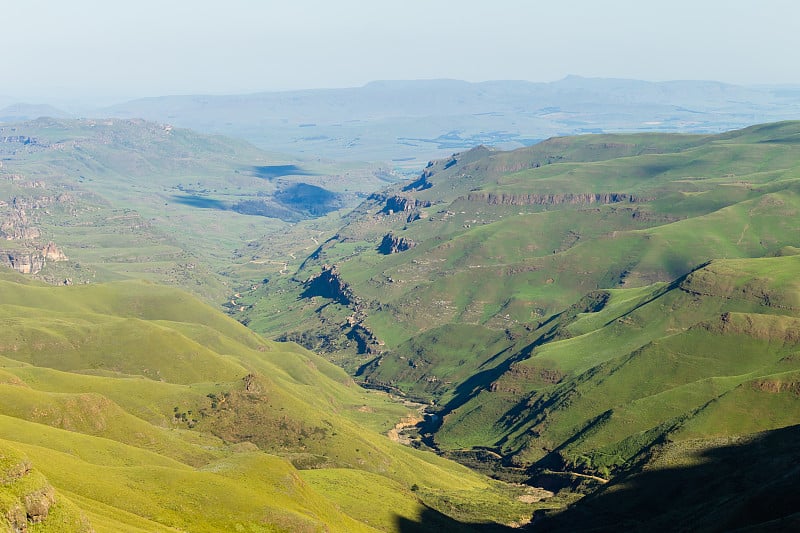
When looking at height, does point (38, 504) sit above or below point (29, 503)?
below

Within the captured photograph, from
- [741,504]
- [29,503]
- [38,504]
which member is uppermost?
[29,503]

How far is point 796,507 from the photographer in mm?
154500

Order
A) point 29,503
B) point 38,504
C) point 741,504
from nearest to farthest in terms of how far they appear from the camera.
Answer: point 29,503 < point 38,504 < point 741,504

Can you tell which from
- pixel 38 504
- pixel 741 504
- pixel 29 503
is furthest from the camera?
pixel 741 504

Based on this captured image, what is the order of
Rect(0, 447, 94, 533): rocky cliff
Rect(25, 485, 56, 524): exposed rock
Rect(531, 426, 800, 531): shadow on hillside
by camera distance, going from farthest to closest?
1. Rect(531, 426, 800, 531): shadow on hillside
2. Rect(25, 485, 56, 524): exposed rock
3. Rect(0, 447, 94, 533): rocky cliff

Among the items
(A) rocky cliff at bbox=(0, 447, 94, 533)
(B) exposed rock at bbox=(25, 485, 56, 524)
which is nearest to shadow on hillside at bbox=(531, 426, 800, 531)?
(A) rocky cliff at bbox=(0, 447, 94, 533)

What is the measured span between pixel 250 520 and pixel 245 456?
3584 cm

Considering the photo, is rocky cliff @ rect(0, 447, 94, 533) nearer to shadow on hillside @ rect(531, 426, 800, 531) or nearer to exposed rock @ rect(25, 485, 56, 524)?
exposed rock @ rect(25, 485, 56, 524)

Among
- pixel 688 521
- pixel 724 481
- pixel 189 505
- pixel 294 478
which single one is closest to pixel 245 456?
pixel 294 478

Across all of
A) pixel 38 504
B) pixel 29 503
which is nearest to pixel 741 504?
pixel 38 504

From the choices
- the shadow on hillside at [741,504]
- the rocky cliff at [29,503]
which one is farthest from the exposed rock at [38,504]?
the shadow on hillside at [741,504]

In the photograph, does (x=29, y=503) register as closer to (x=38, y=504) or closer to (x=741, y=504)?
(x=38, y=504)

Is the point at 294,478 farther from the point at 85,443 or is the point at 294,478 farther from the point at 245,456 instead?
the point at 85,443

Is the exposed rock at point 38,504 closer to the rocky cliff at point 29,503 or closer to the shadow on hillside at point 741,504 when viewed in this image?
the rocky cliff at point 29,503
